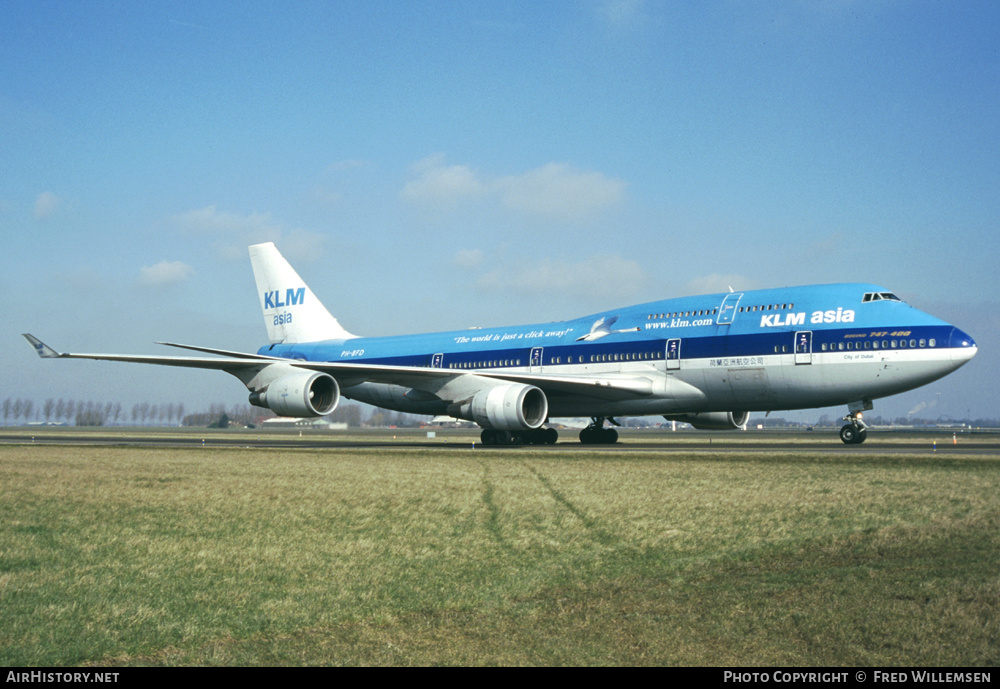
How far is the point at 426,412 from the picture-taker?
3353 cm

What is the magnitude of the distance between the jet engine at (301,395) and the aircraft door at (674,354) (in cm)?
1166

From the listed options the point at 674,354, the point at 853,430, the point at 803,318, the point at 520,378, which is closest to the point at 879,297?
the point at 803,318

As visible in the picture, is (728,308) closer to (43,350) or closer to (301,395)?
(301,395)

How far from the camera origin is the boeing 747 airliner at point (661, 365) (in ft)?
83.0


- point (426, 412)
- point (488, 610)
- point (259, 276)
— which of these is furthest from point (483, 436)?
point (488, 610)

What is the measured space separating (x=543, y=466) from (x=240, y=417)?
447 ft

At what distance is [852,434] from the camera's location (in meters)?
27.5

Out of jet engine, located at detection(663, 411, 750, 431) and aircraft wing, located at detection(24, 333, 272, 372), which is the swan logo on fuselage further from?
aircraft wing, located at detection(24, 333, 272, 372)

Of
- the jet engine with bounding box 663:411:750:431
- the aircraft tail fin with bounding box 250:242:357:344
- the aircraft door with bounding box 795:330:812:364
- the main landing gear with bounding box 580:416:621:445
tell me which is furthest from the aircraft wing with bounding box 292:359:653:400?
the aircraft tail fin with bounding box 250:242:357:344

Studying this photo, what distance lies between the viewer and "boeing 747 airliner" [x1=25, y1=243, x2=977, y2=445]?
996 inches

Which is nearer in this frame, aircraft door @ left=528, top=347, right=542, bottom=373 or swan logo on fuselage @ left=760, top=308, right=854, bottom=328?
swan logo on fuselage @ left=760, top=308, right=854, bottom=328

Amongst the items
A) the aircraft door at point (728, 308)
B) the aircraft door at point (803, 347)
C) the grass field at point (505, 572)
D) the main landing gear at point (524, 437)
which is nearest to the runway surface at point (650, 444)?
the main landing gear at point (524, 437)

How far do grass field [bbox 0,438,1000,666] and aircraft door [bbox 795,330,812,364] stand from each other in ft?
35.7

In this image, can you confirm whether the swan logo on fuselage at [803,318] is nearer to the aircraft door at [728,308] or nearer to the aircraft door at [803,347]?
the aircraft door at [803,347]
